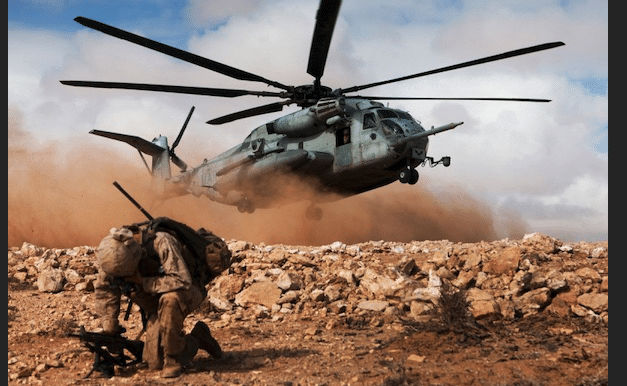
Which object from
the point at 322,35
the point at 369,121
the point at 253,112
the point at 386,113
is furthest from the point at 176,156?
the point at 322,35

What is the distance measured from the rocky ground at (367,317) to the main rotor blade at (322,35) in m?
3.55

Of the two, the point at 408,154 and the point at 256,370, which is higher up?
the point at 408,154

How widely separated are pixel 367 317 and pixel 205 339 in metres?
2.76

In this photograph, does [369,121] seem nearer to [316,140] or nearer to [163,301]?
[316,140]

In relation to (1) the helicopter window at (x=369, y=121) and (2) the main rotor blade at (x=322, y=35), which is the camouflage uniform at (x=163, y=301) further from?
(1) the helicopter window at (x=369, y=121)

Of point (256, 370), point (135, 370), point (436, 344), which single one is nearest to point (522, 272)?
point (436, 344)

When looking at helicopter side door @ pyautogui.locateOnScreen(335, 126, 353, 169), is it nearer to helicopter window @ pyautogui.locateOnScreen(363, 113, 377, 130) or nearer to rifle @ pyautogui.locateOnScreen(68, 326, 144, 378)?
helicopter window @ pyautogui.locateOnScreen(363, 113, 377, 130)

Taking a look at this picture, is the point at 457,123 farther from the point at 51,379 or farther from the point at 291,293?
the point at 51,379

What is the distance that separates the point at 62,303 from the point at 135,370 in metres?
4.09

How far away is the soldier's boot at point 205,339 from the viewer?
6805 millimetres

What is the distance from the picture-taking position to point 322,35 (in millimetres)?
12211

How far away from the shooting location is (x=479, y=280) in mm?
9773

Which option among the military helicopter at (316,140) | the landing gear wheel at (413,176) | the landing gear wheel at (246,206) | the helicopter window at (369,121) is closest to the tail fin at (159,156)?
the military helicopter at (316,140)

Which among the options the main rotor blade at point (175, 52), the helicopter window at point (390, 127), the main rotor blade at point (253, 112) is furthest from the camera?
the main rotor blade at point (253, 112)
